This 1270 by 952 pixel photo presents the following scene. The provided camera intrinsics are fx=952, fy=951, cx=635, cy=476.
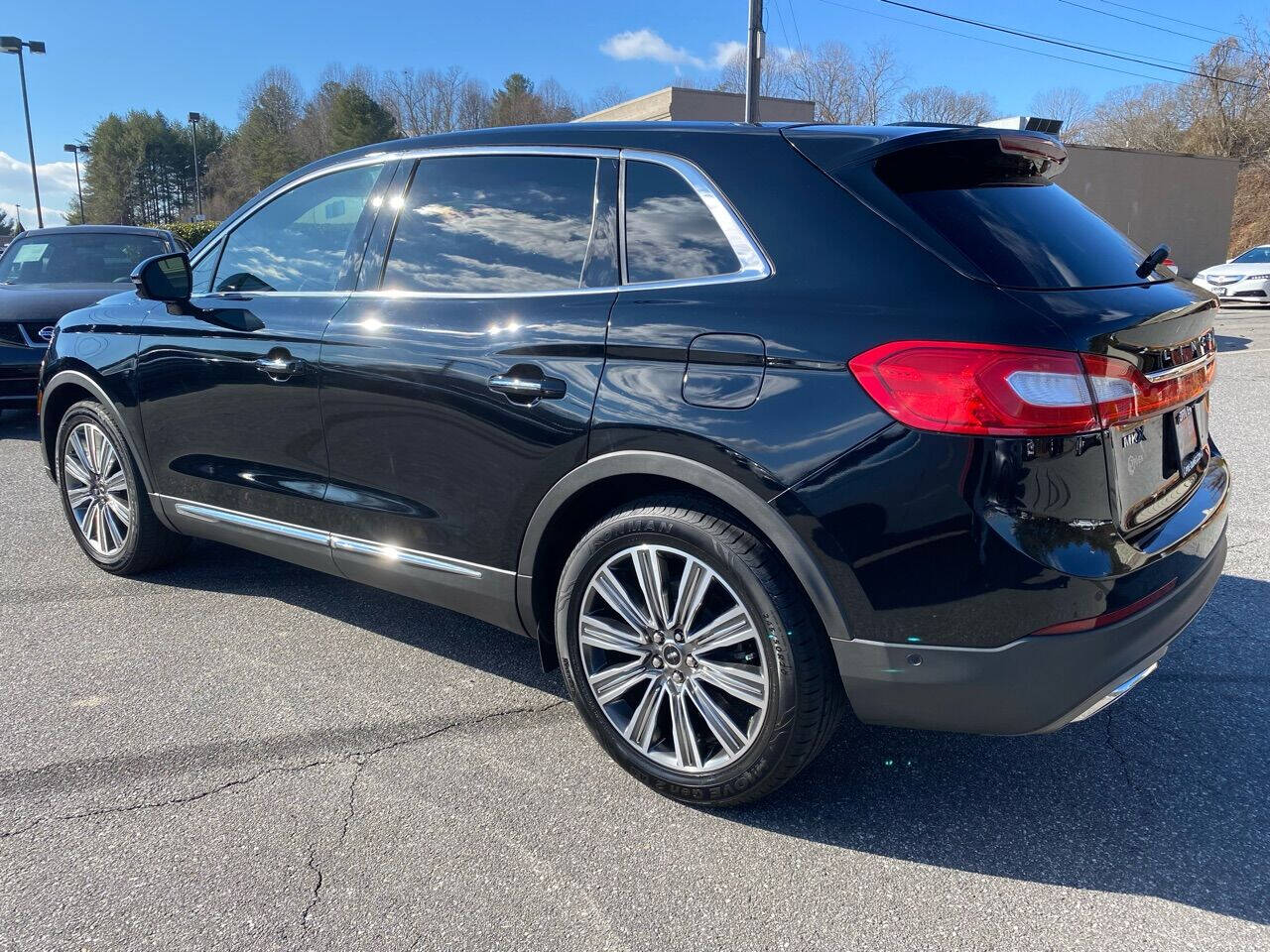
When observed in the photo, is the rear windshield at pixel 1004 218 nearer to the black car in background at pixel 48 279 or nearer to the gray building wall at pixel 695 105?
the black car in background at pixel 48 279

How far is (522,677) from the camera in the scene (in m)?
3.50

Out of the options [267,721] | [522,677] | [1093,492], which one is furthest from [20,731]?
[1093,492]

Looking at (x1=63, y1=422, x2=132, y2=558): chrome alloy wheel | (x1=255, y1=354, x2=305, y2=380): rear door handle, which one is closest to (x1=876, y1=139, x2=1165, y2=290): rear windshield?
(x1=255, y1=354, x2=305, y2=380): rear door handle

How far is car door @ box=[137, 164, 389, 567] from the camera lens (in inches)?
135

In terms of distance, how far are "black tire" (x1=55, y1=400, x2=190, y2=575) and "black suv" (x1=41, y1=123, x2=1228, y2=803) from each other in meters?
1.07

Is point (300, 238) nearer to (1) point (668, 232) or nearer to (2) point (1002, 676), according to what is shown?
(1) point (668, 232)

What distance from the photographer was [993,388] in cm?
208

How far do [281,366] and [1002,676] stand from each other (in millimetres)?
2613

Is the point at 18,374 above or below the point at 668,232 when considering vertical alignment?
below

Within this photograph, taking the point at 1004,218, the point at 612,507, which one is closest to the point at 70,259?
the point at 612,507

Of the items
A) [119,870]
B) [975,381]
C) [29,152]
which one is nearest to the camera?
[975,381]

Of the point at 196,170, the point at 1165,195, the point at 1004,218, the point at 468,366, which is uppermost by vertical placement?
the point at 196,170

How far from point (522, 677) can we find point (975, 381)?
2059mm

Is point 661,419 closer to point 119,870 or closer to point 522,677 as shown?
point 522,677
